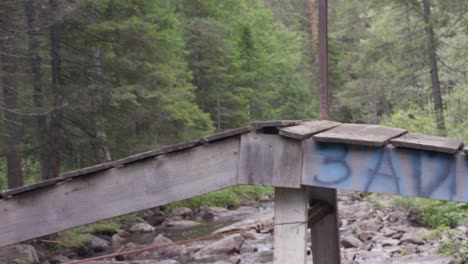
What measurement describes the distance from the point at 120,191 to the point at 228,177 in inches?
26.7

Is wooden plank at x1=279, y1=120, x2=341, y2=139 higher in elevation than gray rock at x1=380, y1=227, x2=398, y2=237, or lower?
higher

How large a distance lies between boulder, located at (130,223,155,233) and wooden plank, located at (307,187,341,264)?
1499cm

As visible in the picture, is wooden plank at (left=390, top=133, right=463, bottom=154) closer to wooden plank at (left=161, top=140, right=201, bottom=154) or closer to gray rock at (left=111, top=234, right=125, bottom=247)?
wooden plank at (left=161, top=140, right=201, bottom=154)

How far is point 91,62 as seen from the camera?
19.2 metres

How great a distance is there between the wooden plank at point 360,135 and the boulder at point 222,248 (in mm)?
10495

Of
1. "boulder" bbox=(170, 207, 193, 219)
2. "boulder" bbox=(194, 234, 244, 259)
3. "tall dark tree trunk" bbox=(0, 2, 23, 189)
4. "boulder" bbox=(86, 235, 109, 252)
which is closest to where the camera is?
"tall dark tree trunk" bbox=(0, 2, 23, 189)

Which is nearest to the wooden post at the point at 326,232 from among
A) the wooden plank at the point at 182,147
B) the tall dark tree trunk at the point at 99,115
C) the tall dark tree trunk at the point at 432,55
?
the wooden plank at the point at 182,147

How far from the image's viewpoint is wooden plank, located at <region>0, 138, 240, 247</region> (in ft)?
13.1

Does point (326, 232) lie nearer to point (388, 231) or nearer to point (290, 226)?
point (290, 226)

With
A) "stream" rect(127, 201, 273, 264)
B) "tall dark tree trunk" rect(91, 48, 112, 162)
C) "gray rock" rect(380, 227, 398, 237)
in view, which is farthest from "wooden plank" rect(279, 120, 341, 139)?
"tall dark tree trunk" rect(91, 48, 112, 162)

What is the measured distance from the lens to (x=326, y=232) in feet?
18.0

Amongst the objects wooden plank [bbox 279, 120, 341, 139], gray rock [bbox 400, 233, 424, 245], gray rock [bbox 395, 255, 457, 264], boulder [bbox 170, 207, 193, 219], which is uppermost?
wooden plank [bbox 279, 120, 341, 139]

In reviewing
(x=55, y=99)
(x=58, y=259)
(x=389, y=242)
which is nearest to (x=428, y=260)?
(x=389, y=242)

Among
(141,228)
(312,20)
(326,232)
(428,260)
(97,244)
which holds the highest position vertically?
(312,20)
